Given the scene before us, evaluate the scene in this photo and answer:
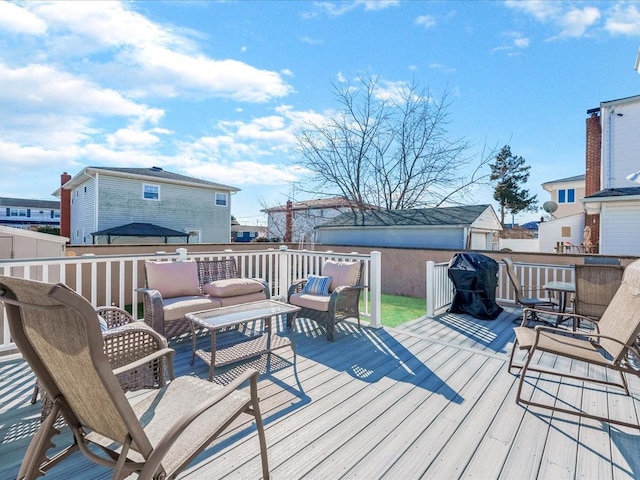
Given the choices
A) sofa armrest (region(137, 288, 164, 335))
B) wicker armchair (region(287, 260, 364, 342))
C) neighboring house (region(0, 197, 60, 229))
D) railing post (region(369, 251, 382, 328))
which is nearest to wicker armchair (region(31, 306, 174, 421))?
sofa armrest (region(137, 288, 164, 335))

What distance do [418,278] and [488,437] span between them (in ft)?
24.8

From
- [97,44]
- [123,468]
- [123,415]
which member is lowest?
[123,468]

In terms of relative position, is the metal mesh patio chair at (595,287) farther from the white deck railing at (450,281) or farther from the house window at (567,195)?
the house window at (567,195)

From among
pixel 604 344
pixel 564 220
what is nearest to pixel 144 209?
pixel 604 344

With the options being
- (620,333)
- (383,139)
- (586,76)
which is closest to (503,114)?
(586,76)

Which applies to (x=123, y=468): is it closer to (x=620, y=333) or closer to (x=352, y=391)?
(x=352, y=391)

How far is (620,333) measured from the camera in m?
2.78

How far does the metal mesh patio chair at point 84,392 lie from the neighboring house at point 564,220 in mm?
17989

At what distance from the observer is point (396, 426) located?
240 cm

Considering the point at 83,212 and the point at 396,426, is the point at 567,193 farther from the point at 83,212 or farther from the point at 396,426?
the point at 83,212

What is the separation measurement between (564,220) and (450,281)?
16.0 meters

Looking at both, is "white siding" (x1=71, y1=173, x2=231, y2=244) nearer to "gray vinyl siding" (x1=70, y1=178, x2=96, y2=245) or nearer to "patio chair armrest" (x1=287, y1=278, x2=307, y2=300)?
"gray vinyl siding" (x1=70, y1=178, x2=96, y2=245)

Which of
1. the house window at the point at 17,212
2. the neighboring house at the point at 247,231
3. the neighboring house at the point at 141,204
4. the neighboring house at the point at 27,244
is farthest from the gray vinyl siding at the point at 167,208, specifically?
the house window at the point at 17,212

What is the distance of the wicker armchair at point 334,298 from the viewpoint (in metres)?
4.35
